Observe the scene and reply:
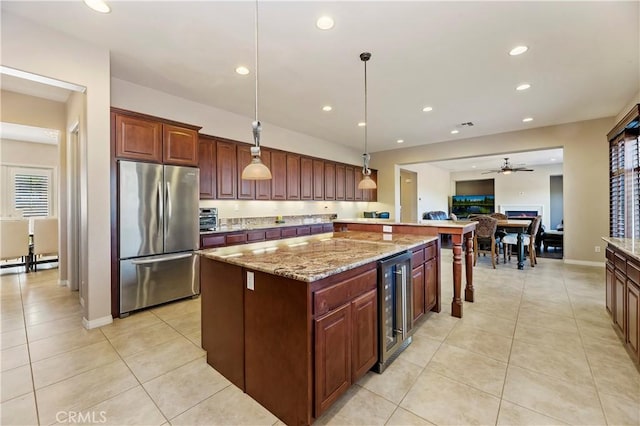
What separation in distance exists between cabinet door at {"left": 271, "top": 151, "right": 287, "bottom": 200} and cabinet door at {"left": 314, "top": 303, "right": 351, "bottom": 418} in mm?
4034

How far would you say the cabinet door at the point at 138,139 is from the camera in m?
3.12

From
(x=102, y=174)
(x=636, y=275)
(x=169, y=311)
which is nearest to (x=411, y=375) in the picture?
(x=636, y=275)

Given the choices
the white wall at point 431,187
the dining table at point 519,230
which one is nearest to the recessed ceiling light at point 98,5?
the dining table at point 519,230

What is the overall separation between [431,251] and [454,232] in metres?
0.35

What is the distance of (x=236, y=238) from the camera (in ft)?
14.3

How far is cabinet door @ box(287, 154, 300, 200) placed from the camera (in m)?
5.78

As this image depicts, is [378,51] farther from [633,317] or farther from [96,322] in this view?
[96,322]

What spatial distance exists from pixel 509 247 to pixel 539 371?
5.12m

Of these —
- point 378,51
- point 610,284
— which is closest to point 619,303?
point 610,284

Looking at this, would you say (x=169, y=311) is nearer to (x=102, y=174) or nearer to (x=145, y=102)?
(x=102, y=174)

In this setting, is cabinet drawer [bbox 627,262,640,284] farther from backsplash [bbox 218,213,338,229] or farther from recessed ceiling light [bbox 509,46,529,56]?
backsplash [bbox 218,213,338,229]

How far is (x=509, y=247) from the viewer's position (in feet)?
20.7

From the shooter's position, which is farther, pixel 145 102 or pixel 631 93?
pixel 631 93

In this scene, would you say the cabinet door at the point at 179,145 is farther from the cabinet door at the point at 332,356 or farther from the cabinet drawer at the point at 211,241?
the cabinet door at the point at 332,356
